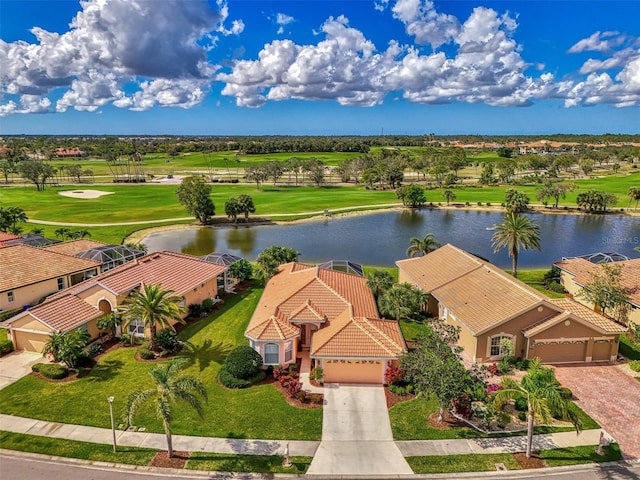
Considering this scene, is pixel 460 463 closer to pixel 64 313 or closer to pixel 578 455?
pixel 578 455

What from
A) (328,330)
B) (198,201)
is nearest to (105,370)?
(328,330)

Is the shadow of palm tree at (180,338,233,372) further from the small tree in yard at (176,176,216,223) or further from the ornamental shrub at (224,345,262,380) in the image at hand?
the small tree in yard at (176,176,216,223)

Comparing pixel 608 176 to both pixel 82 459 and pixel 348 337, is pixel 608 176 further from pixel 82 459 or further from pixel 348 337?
pixel 82 459

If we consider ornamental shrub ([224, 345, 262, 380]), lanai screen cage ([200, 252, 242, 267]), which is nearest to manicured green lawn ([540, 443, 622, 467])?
ornamental shrub ([224, 345, 262, 380])

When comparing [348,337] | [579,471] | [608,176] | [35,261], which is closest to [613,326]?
[579,471]

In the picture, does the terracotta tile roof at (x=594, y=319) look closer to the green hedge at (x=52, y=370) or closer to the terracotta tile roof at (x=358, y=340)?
the terracotta tile roof at (x=358, y=340)

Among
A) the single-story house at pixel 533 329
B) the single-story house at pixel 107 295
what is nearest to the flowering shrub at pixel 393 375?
the single-story house at pixel 533 329
